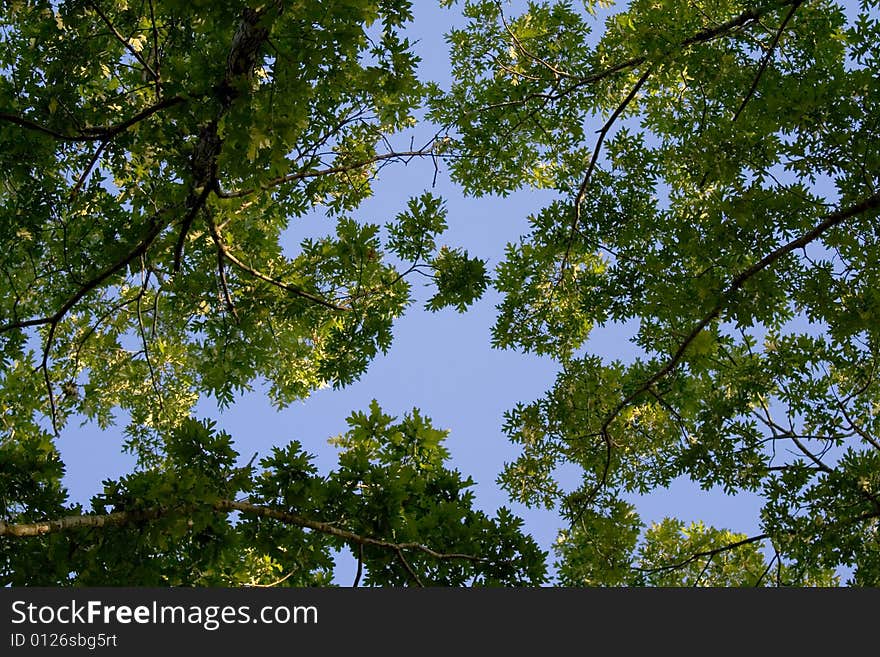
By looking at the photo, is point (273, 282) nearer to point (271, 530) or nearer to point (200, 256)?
point (200, 256)

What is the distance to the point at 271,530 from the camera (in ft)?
16.1

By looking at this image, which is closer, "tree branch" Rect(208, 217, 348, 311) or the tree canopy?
the tree canopy

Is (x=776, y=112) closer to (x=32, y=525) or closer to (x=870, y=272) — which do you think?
(x=870, y=272)

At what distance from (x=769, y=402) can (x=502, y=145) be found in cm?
402

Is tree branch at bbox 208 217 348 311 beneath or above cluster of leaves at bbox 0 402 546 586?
above

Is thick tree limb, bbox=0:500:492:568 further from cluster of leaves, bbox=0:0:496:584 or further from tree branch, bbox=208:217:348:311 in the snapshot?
tree branch, bbox=208:217:348:311

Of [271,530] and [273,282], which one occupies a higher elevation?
[273,282]

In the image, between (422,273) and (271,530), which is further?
(422,273)

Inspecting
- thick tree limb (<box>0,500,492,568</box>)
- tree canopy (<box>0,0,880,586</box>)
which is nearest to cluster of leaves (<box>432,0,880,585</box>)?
tree canopy (<box>0,0,880,586</box>)

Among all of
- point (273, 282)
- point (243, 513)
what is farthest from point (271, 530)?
point (273, 282)

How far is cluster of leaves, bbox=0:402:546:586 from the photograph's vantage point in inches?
186

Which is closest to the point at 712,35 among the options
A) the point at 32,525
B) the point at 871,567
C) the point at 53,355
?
the point at 871,567

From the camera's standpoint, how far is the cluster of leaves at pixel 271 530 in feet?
15.5

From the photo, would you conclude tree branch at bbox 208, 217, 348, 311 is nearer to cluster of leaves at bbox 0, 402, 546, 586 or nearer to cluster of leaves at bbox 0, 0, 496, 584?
cluster of leaves at bbox 0, 0, 496, 584
